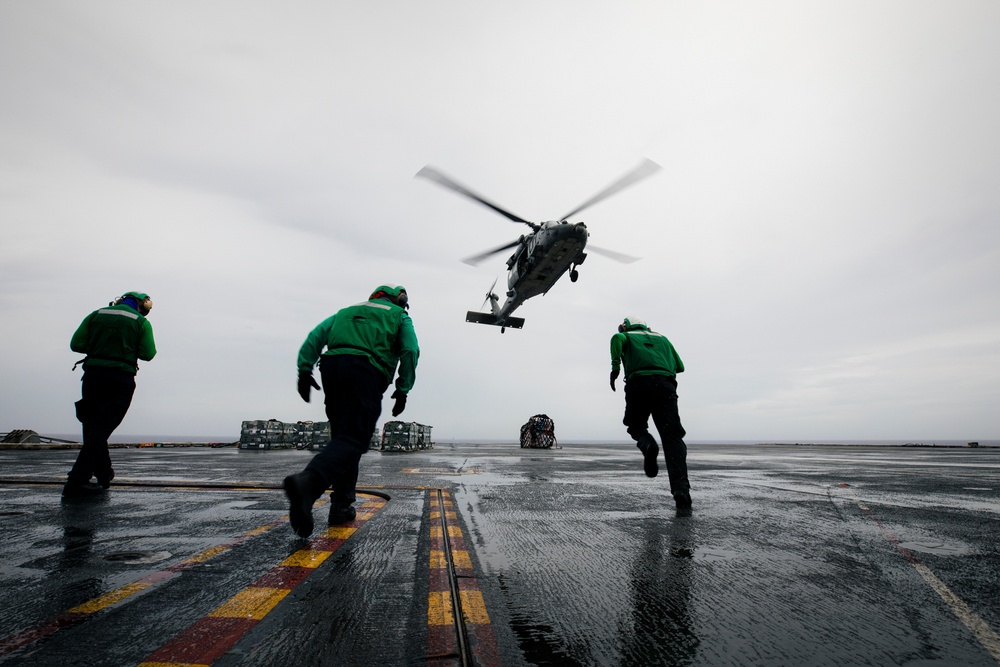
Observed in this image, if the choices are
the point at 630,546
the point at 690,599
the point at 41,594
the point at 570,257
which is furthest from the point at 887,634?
the point at 570,257

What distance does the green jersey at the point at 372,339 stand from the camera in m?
3.88

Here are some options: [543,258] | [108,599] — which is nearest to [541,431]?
[543,258]

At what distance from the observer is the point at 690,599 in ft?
7.92

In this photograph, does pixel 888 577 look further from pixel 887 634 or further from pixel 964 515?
pixel 964 515

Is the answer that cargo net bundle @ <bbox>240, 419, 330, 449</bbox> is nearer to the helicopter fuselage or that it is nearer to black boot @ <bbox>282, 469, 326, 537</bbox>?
the helicopter fuselage

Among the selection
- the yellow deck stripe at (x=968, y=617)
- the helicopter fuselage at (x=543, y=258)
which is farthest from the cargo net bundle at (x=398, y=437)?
the yellow deck stripe at (x=968, y=617)

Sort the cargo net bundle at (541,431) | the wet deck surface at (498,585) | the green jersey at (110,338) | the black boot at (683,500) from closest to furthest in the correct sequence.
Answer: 1. the wet deck surface at (498,585)
2. the black boot at (683,500)
3. the green jersey at (110,338)
4. the cargo net bundle at (541,431)

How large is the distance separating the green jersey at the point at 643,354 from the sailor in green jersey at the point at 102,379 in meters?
5.55

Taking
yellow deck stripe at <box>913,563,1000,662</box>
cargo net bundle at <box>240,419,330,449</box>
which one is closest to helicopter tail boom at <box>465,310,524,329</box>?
cargo net bundle at <box>240,419,330,449</box>

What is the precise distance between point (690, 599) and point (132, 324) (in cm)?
625

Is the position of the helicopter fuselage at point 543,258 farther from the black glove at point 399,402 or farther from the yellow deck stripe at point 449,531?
the yellow deck stripe at point 449,531

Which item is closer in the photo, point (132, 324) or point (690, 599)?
point (690, 599)

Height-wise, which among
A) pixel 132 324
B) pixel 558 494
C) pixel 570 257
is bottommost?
pixel 558 494

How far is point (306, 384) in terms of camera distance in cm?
400
